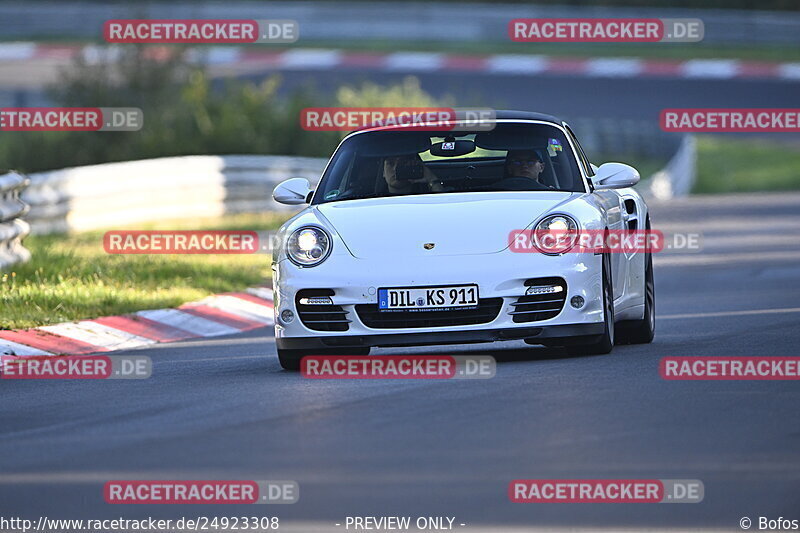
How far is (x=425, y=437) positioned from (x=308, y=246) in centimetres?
265

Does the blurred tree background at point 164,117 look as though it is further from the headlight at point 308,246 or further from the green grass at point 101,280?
the headlight at point 308,246

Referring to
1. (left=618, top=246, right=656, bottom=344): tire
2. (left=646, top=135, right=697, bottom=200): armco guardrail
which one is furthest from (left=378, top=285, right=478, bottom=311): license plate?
(left=646, top=135, right=697, bottom=200): armco guardrail

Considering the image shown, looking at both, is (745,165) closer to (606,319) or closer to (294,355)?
(606,319)

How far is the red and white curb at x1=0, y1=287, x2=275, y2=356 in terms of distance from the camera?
37.8 feet

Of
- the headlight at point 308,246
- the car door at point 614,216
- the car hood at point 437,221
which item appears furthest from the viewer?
the car door at point 614,216

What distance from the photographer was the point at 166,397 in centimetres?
891

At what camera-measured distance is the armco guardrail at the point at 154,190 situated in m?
19.4

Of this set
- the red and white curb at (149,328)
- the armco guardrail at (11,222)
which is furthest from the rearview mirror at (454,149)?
the armco guardrail at (11,222)

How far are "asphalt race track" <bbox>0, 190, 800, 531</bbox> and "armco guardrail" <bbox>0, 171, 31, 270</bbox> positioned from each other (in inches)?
136

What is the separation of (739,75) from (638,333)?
28361 millimetres

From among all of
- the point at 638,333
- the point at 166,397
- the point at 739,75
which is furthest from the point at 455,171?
the point at 739,75

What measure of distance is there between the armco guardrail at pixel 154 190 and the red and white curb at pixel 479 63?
15.5m

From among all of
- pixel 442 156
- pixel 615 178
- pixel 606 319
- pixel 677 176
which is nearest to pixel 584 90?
pixel 677 176

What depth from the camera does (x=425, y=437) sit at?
728cm
